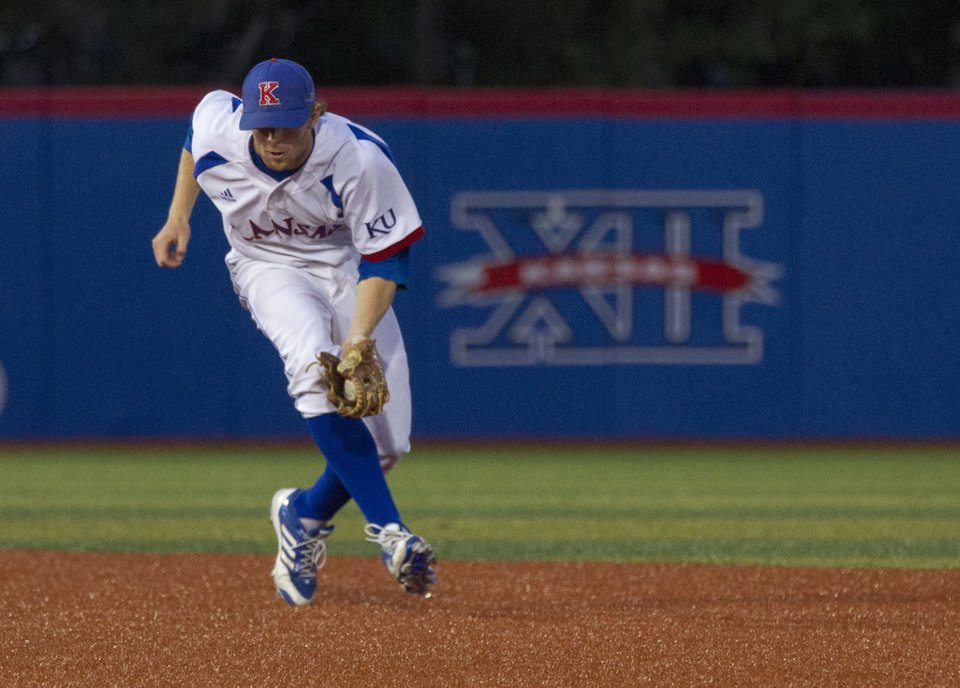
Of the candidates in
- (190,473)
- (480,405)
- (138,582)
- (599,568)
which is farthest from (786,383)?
(138,582)

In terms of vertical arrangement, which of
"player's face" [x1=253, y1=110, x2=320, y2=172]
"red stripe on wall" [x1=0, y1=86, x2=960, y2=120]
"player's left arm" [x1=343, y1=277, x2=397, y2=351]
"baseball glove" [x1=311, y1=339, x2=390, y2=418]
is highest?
"player's face" [x1=253, y1=110, x2=320, y2=172]

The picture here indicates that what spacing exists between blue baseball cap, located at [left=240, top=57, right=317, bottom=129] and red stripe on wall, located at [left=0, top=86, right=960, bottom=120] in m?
7.91

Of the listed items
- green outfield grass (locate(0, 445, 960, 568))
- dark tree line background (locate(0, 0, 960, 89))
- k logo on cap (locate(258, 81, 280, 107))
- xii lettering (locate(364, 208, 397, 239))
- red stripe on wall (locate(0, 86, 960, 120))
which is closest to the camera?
k logo on cap (locate(258, 81, 280, 107))

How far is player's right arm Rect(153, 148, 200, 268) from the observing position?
17.1ft

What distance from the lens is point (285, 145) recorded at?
489cm

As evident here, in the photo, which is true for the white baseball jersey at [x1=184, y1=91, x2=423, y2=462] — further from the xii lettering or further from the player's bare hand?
the player's bare hand

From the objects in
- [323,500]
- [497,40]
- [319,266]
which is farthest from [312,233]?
[497,40]

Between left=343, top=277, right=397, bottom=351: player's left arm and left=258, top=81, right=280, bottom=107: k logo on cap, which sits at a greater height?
left=258, top=81, right=280, bottom=107: k logo on cap

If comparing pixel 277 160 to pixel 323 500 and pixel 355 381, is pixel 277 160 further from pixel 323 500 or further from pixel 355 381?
pixel 323 500

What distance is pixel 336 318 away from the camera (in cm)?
524

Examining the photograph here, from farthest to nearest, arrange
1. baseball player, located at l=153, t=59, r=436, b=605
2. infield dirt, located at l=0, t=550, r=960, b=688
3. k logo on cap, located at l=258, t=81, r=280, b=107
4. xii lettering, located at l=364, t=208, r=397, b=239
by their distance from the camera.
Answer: xii lettering, located at l=364, t=208, r=397, b=239 < baseball player, located at l=153, t=59, r=436, b=605 < k logo on cap, located at l=258, t=81, r=280, b=107 < infield dirt, located at l=0, t=550, r=960, b=688

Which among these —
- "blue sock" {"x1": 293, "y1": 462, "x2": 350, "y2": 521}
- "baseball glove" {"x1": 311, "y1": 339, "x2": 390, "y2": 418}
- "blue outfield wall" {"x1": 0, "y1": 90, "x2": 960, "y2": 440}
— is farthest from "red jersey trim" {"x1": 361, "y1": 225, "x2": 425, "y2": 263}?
"blue outfield wall" {"x1": 0, "y1": 90, "x2": 960, "y2": 440}

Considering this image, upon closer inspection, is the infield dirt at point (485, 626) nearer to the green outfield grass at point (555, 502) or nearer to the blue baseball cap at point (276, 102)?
the green outfield grass at point (555, 502)

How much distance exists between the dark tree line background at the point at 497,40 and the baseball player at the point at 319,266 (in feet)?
45.2
